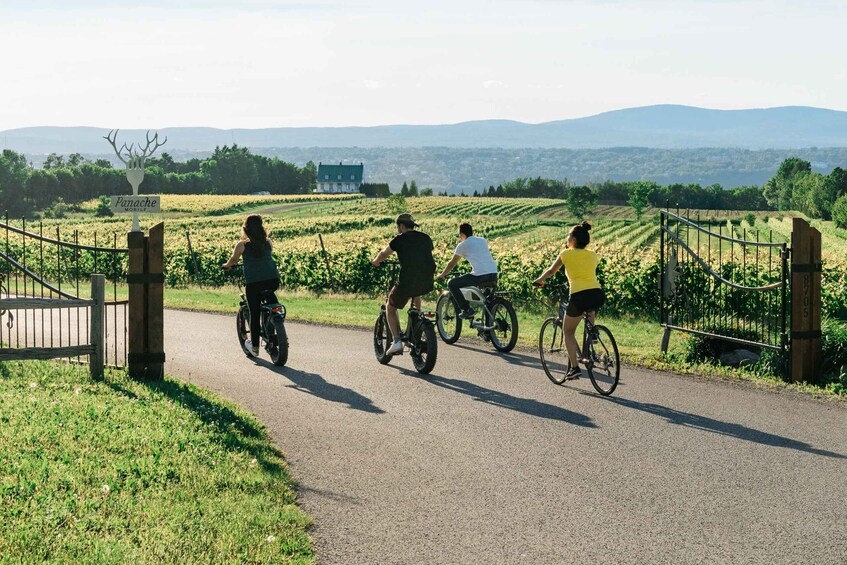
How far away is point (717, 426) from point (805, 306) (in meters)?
3.07

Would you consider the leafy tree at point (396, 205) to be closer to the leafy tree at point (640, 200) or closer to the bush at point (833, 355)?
the leafy tree at point (640, 200)

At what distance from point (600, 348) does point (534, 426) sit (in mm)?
2093

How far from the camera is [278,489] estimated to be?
705cm

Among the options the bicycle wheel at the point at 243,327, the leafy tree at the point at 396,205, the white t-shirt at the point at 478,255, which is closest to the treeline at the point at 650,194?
the leafy tree at the point at 396,205

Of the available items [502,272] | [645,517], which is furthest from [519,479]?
[502,272]

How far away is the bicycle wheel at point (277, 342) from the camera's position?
1297 cm

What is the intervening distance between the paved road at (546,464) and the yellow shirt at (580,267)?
118cm

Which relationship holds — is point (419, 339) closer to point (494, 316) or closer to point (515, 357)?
point (515, 357)

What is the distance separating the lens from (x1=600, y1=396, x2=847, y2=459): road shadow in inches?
341

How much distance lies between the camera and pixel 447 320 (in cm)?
1564

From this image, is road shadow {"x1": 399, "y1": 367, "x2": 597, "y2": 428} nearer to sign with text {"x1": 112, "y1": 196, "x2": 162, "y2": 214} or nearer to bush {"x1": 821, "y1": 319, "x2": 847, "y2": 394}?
bush {"x1": 821, "y1": 319, "x2": 847, "y2": 394}

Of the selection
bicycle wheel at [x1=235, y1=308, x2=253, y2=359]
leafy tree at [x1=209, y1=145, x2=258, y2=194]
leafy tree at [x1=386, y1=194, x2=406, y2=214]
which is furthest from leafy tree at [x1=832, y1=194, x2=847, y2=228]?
bicycle wheel at [x1=235, y1=308, x2=253, y2=359]

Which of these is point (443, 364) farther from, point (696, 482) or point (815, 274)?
point (696, 482)

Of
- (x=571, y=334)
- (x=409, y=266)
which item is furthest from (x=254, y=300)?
(x=571, y=334)
